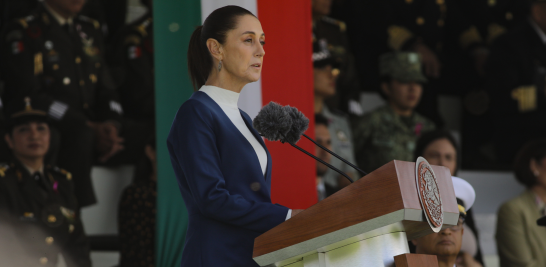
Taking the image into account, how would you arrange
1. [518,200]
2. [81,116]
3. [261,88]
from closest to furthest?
1. [261,88]
2. [81,116]
3. [518,200]

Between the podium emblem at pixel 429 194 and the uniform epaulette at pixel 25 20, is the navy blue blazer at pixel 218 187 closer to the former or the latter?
the podium emblem at pixel 429 194

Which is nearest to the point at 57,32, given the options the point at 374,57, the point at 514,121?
the point at 374,57

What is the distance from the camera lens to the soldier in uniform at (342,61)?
4.41 metres

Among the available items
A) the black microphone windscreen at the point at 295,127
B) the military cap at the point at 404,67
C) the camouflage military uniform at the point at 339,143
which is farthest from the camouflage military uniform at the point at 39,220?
the military cap at the point at 404,67

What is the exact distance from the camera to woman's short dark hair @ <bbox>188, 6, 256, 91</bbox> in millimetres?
1500

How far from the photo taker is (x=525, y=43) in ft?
15.4

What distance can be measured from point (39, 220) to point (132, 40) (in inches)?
55.1

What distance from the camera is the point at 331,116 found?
13.6 feet

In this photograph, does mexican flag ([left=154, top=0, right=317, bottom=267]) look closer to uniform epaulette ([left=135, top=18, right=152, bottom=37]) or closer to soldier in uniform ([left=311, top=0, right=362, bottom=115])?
uniform epaulette ([left=135, top=18, right=152, bottom=37])

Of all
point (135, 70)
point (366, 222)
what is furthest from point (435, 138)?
point (366, 222)

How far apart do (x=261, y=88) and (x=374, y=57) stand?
286 centimetres

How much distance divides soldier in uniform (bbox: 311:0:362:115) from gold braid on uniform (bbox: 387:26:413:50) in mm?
322

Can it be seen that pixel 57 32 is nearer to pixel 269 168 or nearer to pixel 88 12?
pixel 88 12

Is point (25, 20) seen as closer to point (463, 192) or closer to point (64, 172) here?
point (64, 172)
